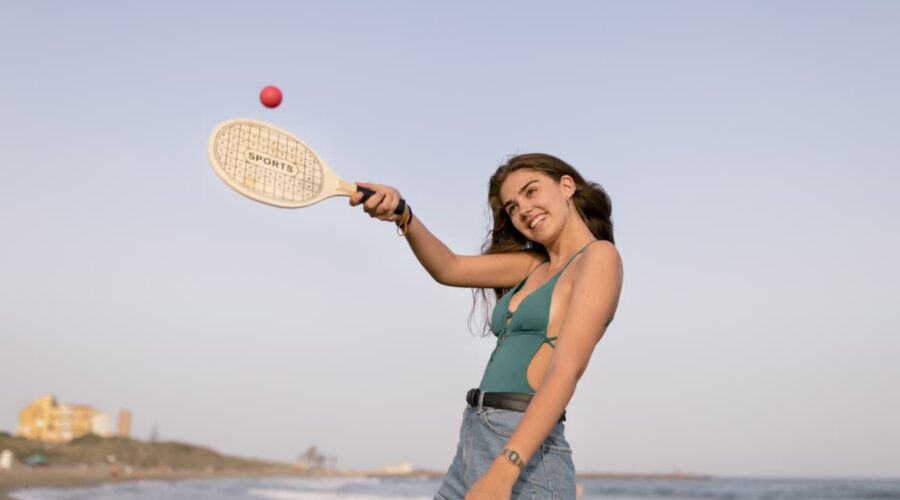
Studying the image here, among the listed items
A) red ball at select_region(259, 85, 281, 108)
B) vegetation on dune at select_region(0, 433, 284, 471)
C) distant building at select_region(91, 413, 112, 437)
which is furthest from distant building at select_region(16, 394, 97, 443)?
red ball at select_region(259, 85, 281, 108)

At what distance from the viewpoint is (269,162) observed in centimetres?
304

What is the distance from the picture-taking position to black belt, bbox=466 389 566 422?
2396 mm

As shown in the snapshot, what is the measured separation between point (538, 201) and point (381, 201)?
1.65 ft

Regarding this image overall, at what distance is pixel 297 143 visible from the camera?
314 centimetres

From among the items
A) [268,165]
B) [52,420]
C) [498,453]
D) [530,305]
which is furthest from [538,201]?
[52,420]

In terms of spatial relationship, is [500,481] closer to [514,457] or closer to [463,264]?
[514,457]

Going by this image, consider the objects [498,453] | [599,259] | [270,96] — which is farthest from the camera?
[270,96]

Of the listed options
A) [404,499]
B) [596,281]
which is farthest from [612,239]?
[404,499]

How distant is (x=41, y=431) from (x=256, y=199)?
4293 inches

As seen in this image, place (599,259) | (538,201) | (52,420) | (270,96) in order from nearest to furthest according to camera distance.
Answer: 1. (599,259)
2. (538,201)
3. (270,96)
4. (52,420)

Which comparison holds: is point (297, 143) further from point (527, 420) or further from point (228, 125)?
point (527, 420)

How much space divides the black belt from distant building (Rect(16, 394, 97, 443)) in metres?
107

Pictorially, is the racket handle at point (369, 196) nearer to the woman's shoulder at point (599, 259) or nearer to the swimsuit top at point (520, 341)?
the swimsuit top at point (520, 341)

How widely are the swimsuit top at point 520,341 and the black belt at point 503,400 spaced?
17 mm
